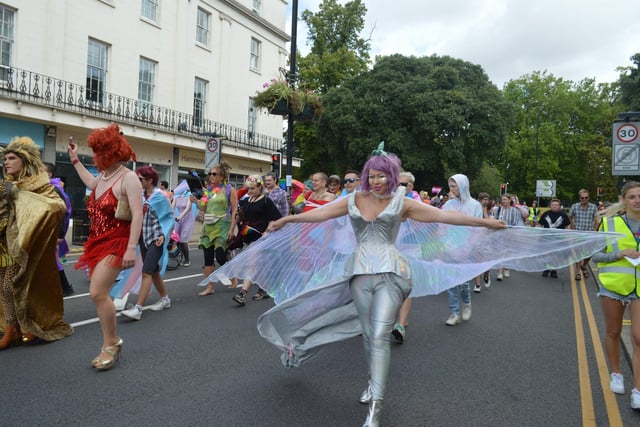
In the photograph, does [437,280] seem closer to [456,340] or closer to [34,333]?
[456,340]

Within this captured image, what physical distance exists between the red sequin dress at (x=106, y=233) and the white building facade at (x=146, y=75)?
Result: 13.7m

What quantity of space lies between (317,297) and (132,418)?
153 cm

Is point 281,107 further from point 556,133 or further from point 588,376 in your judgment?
point 556,133

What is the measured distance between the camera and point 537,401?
385 cm

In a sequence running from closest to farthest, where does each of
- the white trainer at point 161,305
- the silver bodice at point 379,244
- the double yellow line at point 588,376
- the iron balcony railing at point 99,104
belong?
the silver bodice at point 379,244
the double yellow line at point 588,376
the white trainer at point 161,305
the iron balcony railing at point 99,104

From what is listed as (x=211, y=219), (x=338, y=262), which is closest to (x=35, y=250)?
(x=338, y=262)

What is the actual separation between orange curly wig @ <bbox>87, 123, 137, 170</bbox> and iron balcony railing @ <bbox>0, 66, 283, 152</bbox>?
13.6 m

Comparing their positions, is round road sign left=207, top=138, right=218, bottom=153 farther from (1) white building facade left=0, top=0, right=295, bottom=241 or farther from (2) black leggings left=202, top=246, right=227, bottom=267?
(2) black leggings left=202, top=246, right=227, bottom=267

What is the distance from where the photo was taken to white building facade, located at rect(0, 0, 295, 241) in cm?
1644

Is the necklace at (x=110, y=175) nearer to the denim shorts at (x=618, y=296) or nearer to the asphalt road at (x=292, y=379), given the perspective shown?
the asphalt road at (x=292, y=379)

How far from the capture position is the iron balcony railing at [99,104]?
52.6 feet

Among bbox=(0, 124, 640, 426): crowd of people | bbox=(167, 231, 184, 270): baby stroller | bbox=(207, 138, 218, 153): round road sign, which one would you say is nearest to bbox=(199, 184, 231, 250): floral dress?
bbox=(0, 124, 640, 426): crowd of people

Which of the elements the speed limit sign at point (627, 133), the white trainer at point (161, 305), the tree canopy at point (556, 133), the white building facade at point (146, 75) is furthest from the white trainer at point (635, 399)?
the tree canopy at point (556, 133)

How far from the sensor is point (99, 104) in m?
19.0
